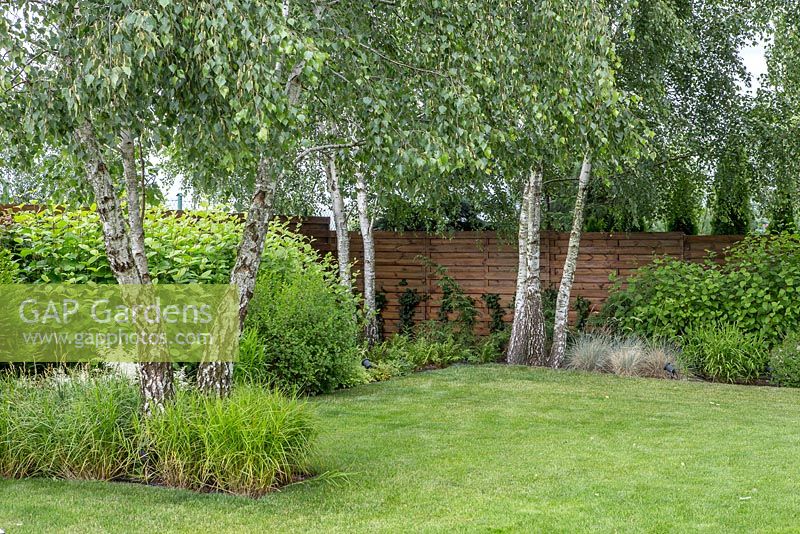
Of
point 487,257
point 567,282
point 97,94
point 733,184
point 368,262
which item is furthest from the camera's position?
point 487,257

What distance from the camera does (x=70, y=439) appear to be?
4758 mm

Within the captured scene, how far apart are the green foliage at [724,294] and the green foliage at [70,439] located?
7069mm

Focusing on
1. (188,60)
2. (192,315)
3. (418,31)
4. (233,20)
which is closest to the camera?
(233,20)

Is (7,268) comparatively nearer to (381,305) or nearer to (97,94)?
(97,94)

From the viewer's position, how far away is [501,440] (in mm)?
5957

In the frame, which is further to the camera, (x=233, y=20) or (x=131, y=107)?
(x=131, y=107)

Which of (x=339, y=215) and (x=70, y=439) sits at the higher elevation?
(x=339, y=215)

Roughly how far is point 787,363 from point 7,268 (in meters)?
7.66

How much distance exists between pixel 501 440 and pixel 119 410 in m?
2.58

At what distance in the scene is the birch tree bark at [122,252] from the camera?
4910 mm

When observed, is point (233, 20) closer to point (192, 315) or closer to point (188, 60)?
point (188, 60)

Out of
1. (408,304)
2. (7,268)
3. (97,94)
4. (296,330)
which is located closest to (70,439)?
(97,94)

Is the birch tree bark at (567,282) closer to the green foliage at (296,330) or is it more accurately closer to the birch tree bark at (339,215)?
the birch tree bark at (339,215)

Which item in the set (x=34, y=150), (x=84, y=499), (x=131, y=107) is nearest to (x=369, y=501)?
(x=84, y=499)
